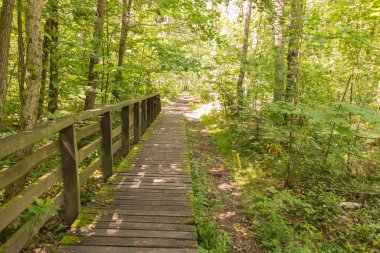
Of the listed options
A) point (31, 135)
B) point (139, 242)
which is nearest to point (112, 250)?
point (139, 242)

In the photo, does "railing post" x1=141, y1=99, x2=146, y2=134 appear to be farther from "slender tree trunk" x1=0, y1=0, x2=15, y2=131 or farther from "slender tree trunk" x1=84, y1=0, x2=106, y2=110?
"slender tree trunk" x1=0, y1=0, x2=15, y2=131

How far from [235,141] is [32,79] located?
7.59 m

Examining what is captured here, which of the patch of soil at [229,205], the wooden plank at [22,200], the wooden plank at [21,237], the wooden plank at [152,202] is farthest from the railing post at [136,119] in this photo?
the wooden plank at [21,237]

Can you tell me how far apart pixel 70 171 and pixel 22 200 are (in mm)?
828

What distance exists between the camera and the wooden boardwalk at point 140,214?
9.45 ft

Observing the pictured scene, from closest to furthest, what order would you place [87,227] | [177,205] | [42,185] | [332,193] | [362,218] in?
[42,185], [87,227], [177,205], [362,218], [332,193]

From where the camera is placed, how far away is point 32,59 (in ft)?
10.2

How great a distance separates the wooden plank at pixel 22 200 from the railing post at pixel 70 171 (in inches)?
5.4

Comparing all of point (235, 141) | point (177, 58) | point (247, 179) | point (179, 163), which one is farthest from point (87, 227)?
point (235, 141)

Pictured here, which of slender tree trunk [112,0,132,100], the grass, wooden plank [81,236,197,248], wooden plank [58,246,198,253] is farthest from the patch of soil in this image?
slender tree trunk [112,0,132,100]

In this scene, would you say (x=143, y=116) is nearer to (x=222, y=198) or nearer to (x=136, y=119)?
(x=136, y=119)

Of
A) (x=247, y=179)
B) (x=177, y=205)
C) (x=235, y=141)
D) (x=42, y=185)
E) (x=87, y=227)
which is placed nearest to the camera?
(x=42, y=185)

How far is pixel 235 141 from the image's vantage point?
9.77 m

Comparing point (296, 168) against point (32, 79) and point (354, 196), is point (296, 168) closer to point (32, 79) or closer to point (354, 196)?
point (354, 196)
